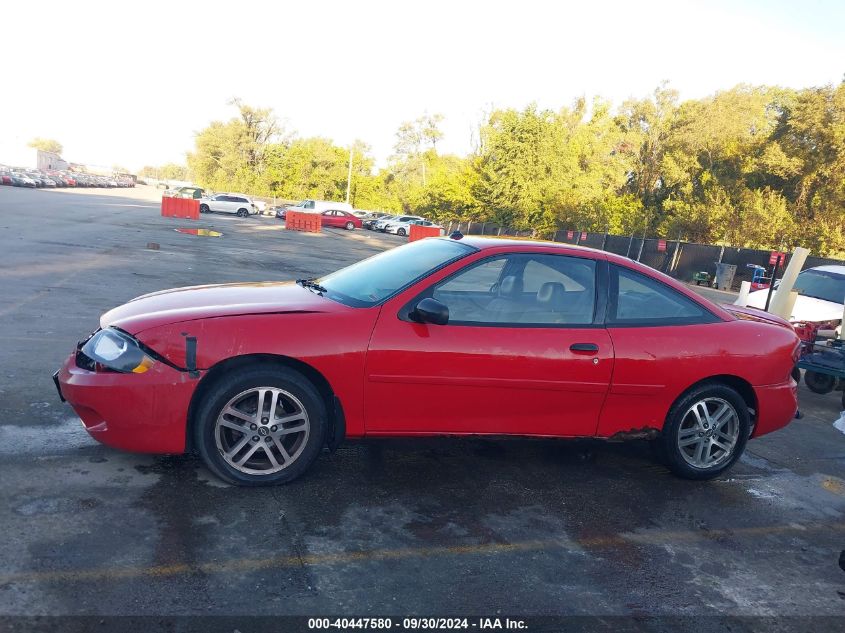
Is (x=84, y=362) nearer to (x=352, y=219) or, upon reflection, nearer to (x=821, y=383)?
(x=821, y=383)

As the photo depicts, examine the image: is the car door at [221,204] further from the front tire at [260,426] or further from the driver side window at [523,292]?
the front tire at [260,426]

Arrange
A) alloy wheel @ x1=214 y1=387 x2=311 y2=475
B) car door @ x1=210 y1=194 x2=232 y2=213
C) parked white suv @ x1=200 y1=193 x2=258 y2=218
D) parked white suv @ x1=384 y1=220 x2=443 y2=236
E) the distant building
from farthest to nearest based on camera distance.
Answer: the distant building < parked white suv @ x1=384 y1=220 x2=443 y2=236 < car door @ x1=210 y1=194 x2=232 y2=213 < parked white suv @ x1=200 y1=193 x2=258 y2=218 < alloy wheel @ x1=214 y1=387 x2=311 y2=475

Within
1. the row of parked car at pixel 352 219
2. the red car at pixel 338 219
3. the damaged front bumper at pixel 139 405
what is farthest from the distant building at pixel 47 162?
the damaged front bumper at pixel 139 405

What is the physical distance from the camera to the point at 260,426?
3.79 m

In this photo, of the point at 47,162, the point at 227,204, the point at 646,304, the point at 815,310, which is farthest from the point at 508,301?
the point at 47,162

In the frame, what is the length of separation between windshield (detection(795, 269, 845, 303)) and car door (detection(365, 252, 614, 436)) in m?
8.15

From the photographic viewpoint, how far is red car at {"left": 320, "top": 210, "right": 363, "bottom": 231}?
170 feet

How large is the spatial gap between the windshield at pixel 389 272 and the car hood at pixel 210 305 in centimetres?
19

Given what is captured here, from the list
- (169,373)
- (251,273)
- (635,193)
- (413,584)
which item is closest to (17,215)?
(251,273)

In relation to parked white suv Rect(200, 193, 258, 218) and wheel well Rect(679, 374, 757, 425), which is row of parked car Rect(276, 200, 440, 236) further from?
wheel well Rect(679, 374, 757, 425)

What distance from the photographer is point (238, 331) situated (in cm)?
374

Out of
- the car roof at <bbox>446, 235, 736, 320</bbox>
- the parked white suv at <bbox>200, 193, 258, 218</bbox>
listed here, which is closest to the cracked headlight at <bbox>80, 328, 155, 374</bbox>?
the car roof at <bbox>446, 235, 736, 320</bbox>

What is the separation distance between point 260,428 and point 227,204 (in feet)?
157

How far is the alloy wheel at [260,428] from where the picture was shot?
3.76 m
